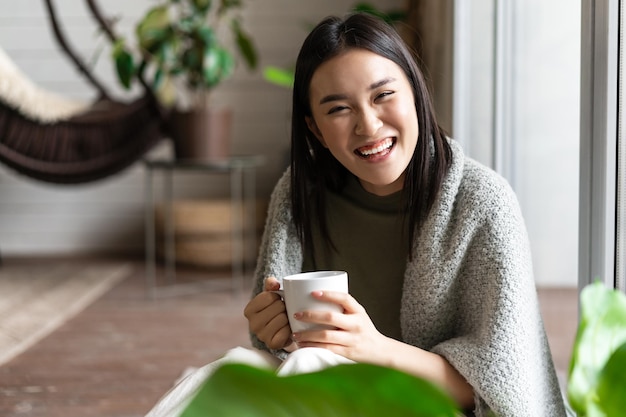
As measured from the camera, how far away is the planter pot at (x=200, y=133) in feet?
10.2

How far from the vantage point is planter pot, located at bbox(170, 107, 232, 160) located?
123 inches

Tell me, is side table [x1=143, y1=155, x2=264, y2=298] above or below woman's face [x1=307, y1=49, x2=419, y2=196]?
below

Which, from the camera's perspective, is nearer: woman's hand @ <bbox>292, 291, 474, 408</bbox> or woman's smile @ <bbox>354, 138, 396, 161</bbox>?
woman's hand @ <bbox>292, 291, 474, 408</bbox>

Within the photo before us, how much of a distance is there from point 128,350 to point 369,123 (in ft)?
5.05

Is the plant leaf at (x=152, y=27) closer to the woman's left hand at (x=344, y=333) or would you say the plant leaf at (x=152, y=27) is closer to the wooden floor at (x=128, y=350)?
the wooden floor at (x=128, y=350)

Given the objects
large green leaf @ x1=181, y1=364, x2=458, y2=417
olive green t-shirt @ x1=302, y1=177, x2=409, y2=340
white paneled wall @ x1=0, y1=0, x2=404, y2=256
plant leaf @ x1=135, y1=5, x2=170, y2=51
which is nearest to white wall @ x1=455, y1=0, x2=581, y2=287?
olive green t-shirt @ x1=302, y1=177, x2=409, y2=340

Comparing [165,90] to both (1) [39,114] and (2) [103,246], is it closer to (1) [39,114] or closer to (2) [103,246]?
(1) [39,114]

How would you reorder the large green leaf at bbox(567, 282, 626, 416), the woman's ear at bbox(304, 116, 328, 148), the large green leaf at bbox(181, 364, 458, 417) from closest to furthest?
1. the large green leaf at bbox(181, 364, 458, 417)
2. the large green leaf at bbox(567, 282, 626, 416)
3. the woman's ear at bbox(304, 116, 328, 148)

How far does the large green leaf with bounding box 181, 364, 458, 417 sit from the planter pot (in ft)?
9.45

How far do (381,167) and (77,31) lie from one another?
3.58 meters

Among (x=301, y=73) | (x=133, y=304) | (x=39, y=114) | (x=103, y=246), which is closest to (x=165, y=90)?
(x=39, y=114)

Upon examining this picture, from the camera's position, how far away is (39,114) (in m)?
3.32

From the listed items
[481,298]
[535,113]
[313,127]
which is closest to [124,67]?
[535,113]

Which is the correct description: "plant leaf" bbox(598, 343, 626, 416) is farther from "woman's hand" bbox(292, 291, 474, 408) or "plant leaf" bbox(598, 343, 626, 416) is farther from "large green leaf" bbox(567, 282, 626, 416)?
"woman's hand" bbox(292, 291, 474, 408)
